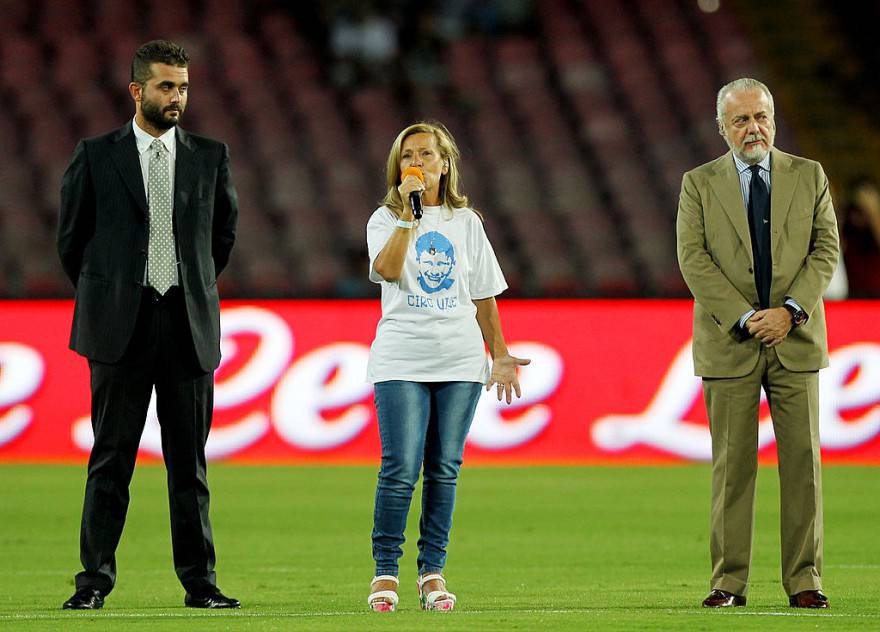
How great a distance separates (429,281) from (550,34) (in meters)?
14.7

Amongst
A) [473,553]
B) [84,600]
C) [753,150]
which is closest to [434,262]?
[753,150]

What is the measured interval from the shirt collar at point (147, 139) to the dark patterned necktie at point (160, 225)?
0.02 metres

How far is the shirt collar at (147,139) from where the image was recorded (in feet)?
20.9

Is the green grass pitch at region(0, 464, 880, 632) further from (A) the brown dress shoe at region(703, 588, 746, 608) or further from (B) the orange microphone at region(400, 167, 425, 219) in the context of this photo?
(B) the orange microphone at region(400, 167, 425, 219)

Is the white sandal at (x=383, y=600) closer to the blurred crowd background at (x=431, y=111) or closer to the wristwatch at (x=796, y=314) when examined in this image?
the wristwatch at (x=796, y=314)

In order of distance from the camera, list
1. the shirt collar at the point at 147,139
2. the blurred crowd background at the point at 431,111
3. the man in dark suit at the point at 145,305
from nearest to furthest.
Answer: the man in dark suit at the point at 145,305, the shirt collar at the point at 147,139, the blurred crowd background at the point at 431,111

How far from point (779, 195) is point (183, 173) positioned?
223cm

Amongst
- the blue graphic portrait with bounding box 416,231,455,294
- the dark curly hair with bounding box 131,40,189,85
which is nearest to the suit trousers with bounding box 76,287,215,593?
the dark curly hair with bounding box 131,40,189,85

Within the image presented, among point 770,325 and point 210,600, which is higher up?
point 770,325

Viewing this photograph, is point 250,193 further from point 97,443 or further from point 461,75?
point 97,443

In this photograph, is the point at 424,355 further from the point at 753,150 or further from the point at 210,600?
the point at 753,150

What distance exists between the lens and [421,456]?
20.0 ft

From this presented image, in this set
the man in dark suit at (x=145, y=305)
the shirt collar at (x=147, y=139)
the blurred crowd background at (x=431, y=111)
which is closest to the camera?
the man in dark suit at (x=145, y=305)

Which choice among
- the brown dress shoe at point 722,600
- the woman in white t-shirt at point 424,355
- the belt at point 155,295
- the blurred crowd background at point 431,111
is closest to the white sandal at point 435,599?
the woman in white t-shirt at point 424,355
